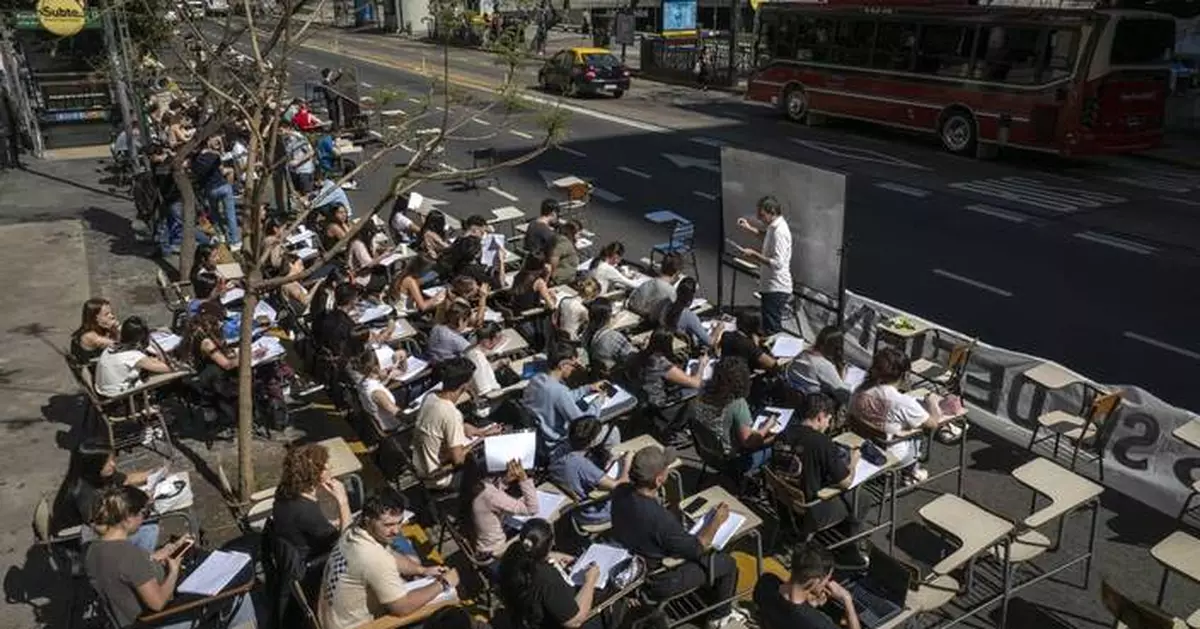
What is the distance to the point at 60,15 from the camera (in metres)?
18.7

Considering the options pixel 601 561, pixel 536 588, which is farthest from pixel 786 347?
pixel 536 588

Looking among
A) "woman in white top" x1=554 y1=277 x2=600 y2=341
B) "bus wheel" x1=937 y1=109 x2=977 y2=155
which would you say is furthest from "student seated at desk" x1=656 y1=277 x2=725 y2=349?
"bus wheel" x1=937 y1=109 x2=977 y2=155

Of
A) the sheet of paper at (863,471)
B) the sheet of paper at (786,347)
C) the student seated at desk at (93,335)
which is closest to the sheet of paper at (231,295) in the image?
the student seated at desk at (93,335)

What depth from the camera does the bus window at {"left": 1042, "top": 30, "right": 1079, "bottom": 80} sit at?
19.4 meters

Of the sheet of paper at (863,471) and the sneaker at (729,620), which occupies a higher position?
the sheet of paper at (863,471)

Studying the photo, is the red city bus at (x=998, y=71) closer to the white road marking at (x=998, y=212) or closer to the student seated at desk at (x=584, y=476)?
the white road marking at (x=998, y=212)

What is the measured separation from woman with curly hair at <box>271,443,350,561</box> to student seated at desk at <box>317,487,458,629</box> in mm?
461

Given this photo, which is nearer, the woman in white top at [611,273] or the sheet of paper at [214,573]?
the sheet of paper at [214,573]

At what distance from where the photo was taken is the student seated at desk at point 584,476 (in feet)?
22.1

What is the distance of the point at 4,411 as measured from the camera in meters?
9.87

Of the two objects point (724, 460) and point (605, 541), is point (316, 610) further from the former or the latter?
point (724, 460)

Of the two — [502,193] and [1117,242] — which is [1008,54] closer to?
[1117,242]

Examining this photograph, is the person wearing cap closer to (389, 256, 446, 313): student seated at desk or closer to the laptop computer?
the laptop computer

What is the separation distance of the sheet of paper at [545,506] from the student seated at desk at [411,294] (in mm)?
4184
